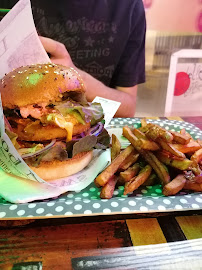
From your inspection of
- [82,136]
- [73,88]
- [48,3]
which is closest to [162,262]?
[82,136]

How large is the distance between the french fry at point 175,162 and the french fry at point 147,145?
7cm

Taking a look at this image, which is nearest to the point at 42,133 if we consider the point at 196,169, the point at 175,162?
the point at 175,162

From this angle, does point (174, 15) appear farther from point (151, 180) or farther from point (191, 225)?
point (191, 225)

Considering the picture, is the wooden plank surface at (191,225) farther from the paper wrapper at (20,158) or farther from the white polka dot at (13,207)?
the white polka dot at (13,207)

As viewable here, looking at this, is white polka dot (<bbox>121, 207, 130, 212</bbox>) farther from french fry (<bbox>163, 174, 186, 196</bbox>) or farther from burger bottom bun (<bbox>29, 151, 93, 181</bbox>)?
burger bottom bun (<bbox>29, 151, 93, 181</bbox>)

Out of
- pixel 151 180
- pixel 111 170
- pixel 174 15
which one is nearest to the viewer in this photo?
pixel 111 170

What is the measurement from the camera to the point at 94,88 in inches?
123

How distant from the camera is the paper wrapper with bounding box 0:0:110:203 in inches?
57.1

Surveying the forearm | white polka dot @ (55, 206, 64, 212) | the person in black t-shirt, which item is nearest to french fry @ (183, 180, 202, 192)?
white polka dot @ (55, 206, 64, 212)

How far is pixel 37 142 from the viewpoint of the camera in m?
1.72

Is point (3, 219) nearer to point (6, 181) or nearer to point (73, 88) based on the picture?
point (6, 181)

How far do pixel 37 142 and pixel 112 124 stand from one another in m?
1.02

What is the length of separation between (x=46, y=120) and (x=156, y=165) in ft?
2.43

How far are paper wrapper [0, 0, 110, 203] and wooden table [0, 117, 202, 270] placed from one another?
0.75 feet
